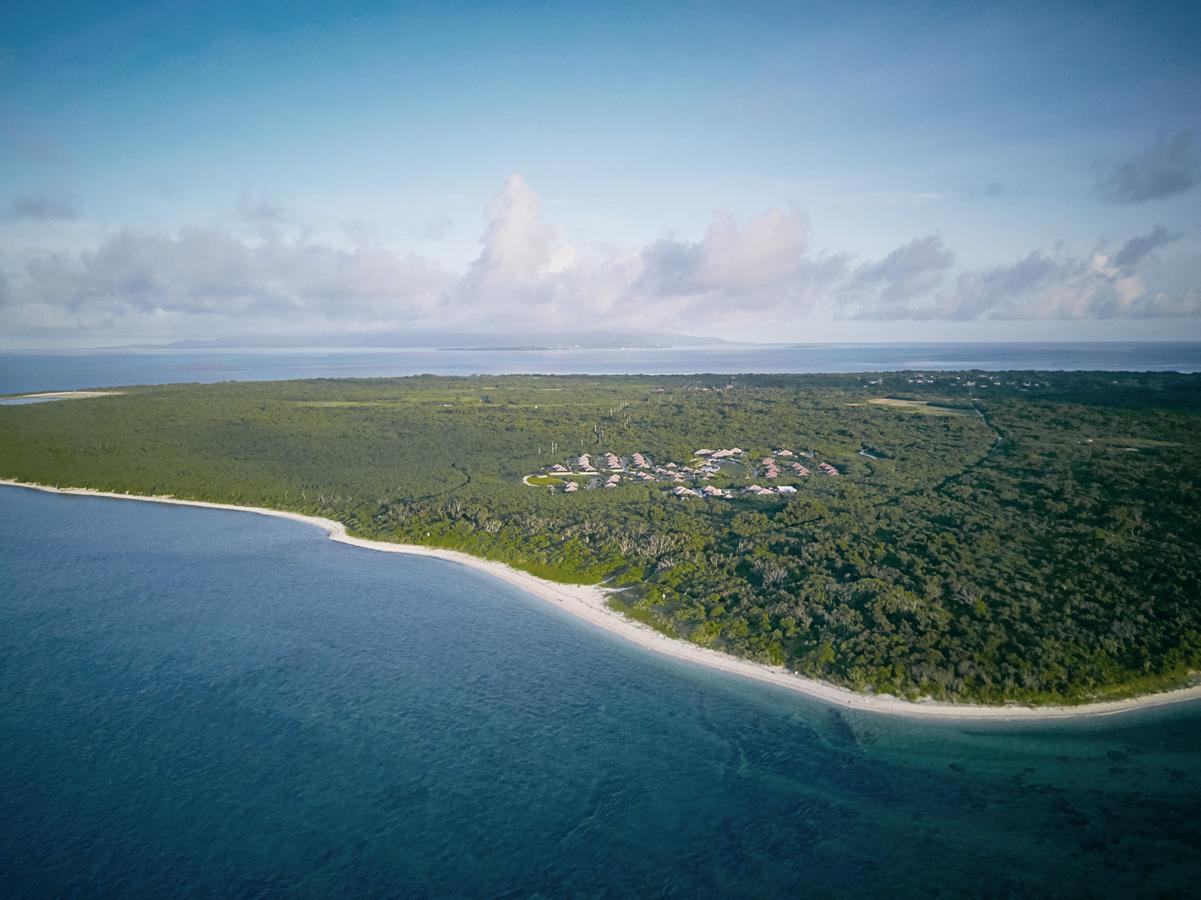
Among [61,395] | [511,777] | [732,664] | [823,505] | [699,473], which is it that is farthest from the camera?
[61,395]

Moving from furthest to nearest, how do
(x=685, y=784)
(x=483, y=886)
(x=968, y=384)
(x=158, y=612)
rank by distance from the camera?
(x=968, y=384) → (x=158, y=612) → (x=685, y=784) → (x=483, y=886)

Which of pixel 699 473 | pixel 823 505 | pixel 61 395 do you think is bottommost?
pixel 823 505

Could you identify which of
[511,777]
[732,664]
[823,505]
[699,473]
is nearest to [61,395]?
[699,473]

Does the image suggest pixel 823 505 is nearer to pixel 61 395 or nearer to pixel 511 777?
pixel 511 777

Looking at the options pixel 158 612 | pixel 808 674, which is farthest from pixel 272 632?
pixel 808 674

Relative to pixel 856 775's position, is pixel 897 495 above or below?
above

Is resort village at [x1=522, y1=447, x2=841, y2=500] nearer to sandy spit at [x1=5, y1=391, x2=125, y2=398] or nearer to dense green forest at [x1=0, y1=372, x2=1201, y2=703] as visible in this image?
dense green forest at [x1=0, y1=372, x2=1201, y2=703]

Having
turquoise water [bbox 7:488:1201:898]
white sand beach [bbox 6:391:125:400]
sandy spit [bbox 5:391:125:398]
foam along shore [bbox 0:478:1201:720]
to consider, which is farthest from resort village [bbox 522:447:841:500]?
sandy spit [bbox 5:391:125:398]

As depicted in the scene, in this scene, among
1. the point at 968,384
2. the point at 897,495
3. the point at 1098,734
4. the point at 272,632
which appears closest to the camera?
the point at 1098,734

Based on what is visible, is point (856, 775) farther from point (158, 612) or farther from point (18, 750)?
point (158, 612)
